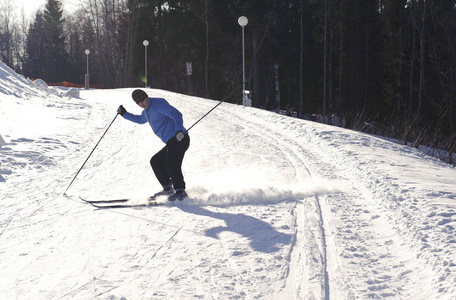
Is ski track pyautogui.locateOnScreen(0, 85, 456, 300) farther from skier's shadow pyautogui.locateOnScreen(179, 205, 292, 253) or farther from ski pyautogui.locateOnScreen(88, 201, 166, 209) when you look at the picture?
ski pyautogui.locateOnScreen(88, 201, 166, 209)

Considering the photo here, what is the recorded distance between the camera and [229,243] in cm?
443

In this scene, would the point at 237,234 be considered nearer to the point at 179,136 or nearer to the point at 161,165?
the point at 179,136

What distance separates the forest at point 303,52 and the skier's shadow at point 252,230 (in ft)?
47.9

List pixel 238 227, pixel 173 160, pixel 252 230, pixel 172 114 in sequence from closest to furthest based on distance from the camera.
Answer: pixel 252 230
pixel 238 227
pixel 172 114
pixel 173 160

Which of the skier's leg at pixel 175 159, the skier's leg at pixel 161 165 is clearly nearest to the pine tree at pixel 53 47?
the skier's leg at pixel 161 165

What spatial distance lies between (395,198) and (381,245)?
1420 mm

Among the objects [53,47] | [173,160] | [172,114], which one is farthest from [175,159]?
[53,47]

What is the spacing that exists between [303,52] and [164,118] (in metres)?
34.4

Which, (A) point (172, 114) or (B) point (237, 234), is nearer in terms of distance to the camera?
(B) point (237, 234)

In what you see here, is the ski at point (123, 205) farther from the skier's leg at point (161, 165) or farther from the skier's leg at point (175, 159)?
the skier's leg at point (161, 165)

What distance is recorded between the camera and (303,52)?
127ft

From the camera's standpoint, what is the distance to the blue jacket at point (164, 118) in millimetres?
5875

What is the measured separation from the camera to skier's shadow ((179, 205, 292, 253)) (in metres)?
4.39

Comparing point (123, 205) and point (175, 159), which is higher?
point (175, 159)
